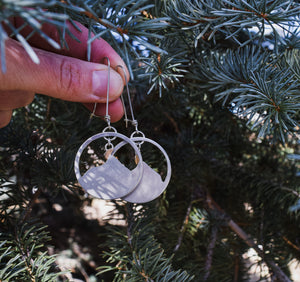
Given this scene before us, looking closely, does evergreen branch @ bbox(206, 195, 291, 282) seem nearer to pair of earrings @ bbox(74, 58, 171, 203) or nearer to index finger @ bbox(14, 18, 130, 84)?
pair of earrings @ bbox(74, 58, 171, 203)

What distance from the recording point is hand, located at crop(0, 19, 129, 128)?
0.35 m

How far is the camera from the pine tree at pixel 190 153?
0.43m

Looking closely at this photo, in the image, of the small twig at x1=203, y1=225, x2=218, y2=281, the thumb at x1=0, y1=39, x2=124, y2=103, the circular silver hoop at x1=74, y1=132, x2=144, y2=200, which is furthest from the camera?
the small twig at x1=203, y1=225, x2=218, y2=281

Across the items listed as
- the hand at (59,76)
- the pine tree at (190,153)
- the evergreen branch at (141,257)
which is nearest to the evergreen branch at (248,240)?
the pine tree at (190,153)

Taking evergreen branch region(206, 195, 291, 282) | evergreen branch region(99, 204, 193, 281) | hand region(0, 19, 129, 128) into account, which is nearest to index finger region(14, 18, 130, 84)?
hand region(0, 19, 129, 128)

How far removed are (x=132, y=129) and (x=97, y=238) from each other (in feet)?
1.11

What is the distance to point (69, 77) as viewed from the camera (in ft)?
1.29

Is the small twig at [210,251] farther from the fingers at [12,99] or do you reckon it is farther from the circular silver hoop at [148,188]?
the fingers at [12,99]

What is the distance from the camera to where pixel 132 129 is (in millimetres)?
596

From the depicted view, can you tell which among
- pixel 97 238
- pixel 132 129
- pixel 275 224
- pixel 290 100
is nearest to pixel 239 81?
pixel 290 100

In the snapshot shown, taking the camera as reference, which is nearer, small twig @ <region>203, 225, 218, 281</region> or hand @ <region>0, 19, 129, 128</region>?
hand @ <region>0, 19, 129, 128</region>

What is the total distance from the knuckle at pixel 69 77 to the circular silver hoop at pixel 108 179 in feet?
0.30

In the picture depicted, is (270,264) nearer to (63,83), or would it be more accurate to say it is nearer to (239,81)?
(239,81)

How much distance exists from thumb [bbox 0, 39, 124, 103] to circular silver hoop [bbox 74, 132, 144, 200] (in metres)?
0.08
